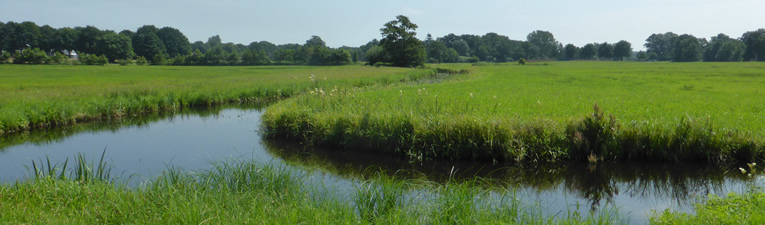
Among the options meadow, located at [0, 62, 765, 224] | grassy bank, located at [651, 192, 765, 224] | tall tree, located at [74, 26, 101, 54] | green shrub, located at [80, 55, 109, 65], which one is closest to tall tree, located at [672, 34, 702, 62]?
meadow, located at [0, 62, 765, 224]

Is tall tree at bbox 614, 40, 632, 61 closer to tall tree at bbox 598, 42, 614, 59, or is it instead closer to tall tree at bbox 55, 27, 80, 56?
tall tree at bbox 598, 42, 614, 59

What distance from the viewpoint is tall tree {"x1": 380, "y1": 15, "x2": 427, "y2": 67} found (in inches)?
3036

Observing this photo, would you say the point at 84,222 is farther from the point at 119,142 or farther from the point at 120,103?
the point at 120,103

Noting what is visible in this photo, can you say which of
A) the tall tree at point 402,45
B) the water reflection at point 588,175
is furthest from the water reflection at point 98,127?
the tall tree at point 402,45

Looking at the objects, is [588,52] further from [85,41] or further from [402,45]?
[85,41]

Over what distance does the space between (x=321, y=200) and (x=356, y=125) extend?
20.8 feet

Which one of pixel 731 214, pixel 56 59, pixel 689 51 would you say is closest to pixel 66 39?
pixel 56 59

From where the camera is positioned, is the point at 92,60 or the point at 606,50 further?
the point at 606,50

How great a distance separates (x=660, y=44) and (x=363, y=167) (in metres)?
184

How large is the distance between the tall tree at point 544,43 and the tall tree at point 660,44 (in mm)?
30698

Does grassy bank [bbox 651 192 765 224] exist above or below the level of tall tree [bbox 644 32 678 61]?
below

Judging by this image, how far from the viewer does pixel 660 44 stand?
16412 centimetres

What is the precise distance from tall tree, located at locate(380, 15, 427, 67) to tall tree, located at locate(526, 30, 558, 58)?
91.6 metres

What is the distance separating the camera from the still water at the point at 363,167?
28.4ft
